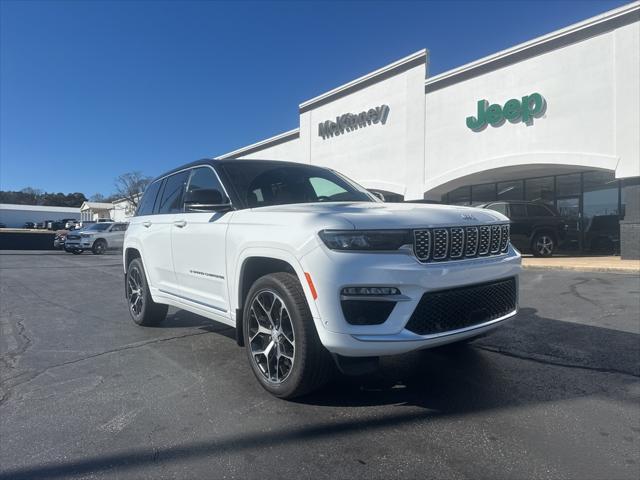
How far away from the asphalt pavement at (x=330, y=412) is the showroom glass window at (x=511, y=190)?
13311 mm

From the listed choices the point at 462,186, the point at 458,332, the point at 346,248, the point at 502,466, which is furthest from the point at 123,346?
the point at 462,186

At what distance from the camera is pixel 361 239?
9.15 ft

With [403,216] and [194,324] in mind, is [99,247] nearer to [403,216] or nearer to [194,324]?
[194,324]

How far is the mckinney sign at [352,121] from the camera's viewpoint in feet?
64.8

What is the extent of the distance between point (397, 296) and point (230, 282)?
1549 mm

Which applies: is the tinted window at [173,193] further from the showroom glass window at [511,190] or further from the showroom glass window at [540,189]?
the showroom glass window at [511,190]

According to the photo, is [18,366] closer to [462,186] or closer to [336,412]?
[336,412]

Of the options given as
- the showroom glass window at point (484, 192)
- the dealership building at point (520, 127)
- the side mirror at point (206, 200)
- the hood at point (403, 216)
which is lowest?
the hood at point (403, 216)

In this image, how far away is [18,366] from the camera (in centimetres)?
423

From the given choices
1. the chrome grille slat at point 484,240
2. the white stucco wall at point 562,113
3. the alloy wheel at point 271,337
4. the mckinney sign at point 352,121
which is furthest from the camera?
the mckinney sign at point 352,121

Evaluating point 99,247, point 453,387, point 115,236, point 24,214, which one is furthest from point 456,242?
point 24,214

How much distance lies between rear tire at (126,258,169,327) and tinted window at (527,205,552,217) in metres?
11.7

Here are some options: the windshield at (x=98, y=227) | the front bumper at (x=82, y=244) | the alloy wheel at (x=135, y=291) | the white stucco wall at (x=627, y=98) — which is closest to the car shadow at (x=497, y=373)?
the alloy wheel at (x=135, y=291)

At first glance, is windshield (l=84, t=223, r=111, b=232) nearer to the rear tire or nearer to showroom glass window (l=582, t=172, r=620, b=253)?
the rear tire
